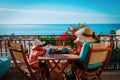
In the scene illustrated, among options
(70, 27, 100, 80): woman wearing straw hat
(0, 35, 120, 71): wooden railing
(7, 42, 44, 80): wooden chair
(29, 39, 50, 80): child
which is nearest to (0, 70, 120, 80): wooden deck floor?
(0, 35, 120, 71): wooden railing

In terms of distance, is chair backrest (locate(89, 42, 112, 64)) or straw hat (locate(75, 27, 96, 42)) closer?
chair backrest (locate(89, 42, 112, 64))

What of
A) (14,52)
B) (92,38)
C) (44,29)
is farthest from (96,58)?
(44,29)

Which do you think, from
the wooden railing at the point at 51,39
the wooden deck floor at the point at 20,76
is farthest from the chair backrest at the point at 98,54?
the wooden railing at the point at 51,39

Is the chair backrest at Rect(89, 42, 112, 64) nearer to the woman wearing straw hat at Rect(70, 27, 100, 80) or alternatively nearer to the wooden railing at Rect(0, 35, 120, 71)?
the woman wearing straw hat at Rect(70, 27, 100, 80)

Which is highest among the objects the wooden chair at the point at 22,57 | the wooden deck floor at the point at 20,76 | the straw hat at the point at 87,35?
the straw hat at the point at 87,35

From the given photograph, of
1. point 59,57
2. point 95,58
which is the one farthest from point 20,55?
point 95,58

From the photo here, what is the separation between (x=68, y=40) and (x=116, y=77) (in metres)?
1.45

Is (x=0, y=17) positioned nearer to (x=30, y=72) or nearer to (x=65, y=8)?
(x=65, y=8)

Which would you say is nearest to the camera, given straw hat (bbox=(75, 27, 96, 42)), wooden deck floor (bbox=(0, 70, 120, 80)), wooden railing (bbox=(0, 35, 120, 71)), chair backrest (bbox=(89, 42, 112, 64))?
chair backrest (bbox=(89, 42, 112, 64))

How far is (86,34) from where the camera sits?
3.71 meters

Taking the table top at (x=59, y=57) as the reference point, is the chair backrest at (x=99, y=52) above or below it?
above

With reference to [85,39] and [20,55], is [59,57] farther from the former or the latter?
[20,55]

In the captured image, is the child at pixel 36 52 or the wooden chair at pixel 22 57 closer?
the wooden chair at pixel 22 57

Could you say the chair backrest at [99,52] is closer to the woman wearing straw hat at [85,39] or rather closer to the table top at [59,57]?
the woman wearing straw hat at [85,39]
